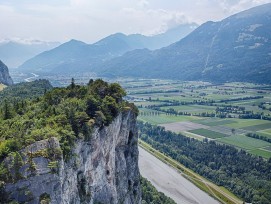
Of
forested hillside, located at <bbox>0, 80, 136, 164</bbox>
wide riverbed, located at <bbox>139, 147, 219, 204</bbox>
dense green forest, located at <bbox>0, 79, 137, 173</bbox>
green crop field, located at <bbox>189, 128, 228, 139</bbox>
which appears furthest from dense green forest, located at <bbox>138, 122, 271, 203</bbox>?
forested hillside, located at <bbox>0, 80, 136, 164</bbox>

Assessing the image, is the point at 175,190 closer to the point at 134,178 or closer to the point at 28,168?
the point at 134,178

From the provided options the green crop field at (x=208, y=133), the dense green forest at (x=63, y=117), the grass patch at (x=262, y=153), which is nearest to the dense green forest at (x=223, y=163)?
the grass patch at (x=262, y=153)

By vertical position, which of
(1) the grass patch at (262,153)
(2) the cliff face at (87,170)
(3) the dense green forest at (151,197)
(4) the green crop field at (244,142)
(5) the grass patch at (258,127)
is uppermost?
(2) the cliff face at (87,170)

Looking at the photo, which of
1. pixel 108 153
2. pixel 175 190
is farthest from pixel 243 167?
pixel 108 153

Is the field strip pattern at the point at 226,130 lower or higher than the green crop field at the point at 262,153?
higher

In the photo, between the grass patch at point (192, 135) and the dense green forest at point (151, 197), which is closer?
the dense green forest at point (151, 197)

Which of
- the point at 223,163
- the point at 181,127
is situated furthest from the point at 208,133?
the point at 223,163

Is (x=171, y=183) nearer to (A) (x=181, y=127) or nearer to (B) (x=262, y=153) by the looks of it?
(B) (x=262, y=153)

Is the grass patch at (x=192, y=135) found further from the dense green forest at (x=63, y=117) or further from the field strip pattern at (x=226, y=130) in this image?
the dense green forest at (x=63, y=117)
